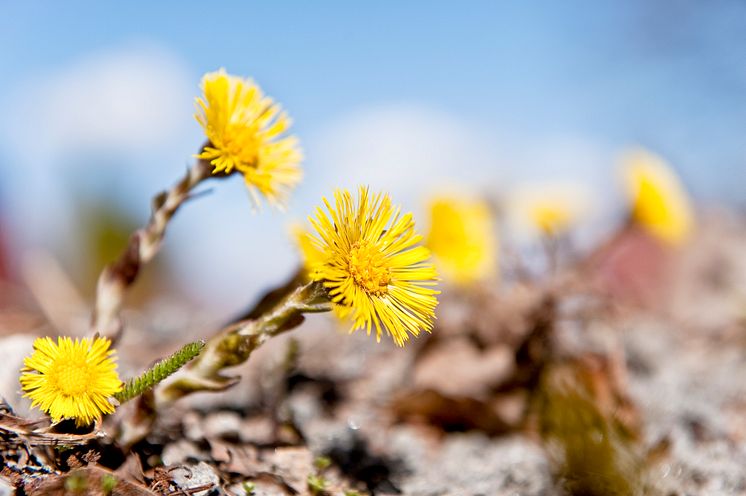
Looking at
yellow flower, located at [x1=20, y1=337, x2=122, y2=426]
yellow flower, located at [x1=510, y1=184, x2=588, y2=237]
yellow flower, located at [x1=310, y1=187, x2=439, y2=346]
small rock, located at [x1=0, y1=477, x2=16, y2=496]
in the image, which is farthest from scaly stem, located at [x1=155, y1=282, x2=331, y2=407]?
yellow flower, located at [x1=510, y1=184, x2=588, y2=237]

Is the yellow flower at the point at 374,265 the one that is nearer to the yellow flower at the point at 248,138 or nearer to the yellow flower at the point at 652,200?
the yellow flower at the point at 248,138

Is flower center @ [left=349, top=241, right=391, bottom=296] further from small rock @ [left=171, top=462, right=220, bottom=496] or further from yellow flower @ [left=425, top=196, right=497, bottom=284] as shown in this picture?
yellow flower @ [left=425, top=196, right=497, bottom=284]

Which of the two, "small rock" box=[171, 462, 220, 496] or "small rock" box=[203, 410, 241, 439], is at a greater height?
"small rock" box=[203, 410, 241, 439]

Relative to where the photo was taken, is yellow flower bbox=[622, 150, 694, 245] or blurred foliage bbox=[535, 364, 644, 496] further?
yellow flower bbox=[622, 150, 694, 245]

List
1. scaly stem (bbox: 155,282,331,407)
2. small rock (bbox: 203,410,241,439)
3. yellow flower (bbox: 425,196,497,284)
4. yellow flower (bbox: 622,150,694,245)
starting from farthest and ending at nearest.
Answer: yellow flower (bbox: 622,150,694,245) → yellow flower (bbox: 425,196,497,284) → small rock (bbox: 203,410,241,439) → scaly stem (bbox: 155,282,331,407)

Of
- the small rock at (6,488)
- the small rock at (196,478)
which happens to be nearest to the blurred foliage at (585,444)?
the small rock at (196,478)

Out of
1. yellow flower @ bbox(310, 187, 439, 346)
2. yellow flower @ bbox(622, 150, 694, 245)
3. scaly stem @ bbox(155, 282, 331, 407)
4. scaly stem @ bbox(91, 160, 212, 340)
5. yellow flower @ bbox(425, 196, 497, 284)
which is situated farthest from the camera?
yellow flower @ bbox(622, 150, 694, 245)

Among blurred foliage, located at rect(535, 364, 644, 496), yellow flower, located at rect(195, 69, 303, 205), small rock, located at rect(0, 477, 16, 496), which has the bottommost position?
blurred foliage, located at rect(535, 364, 644, 496)
